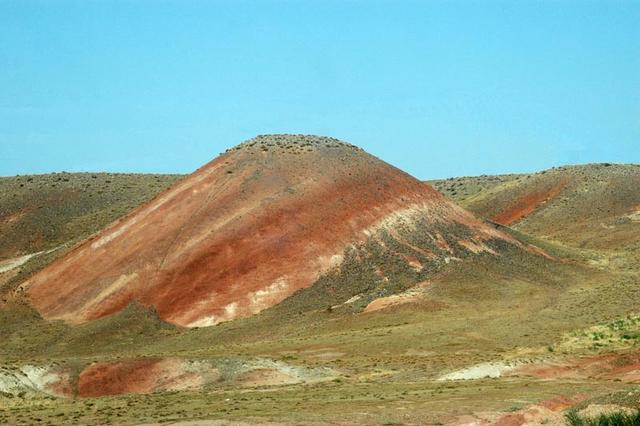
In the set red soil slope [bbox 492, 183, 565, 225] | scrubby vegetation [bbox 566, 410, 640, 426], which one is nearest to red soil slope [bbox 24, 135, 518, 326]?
scrubby vegetation [bbox 566, 410, 640, 426]

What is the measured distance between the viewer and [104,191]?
11200 cm

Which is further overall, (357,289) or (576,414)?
(357,289)

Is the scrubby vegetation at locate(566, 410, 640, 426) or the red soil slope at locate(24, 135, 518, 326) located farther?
the red soil slope at locate(24, 135, 518, 326)

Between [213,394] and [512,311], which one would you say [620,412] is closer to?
[213,394]

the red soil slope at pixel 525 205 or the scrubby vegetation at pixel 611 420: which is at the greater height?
the red soil slope at pixel 525 205

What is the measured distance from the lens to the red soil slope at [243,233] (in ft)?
206

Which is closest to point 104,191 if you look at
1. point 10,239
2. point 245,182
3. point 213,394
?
point 10,239

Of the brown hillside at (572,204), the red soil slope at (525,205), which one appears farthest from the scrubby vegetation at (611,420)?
the red soil slope at (525,205)

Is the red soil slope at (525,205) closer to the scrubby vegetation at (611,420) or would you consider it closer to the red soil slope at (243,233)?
the red soil slope at (243,233)

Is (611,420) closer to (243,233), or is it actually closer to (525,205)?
(243,233)

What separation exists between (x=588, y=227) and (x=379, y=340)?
5609 centimetres

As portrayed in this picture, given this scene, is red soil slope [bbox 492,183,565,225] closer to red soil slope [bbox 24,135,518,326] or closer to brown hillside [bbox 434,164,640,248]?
brown hillside [bbox 434,164,640,248]

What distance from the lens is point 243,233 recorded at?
6681cm

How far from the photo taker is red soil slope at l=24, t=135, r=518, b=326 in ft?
206
